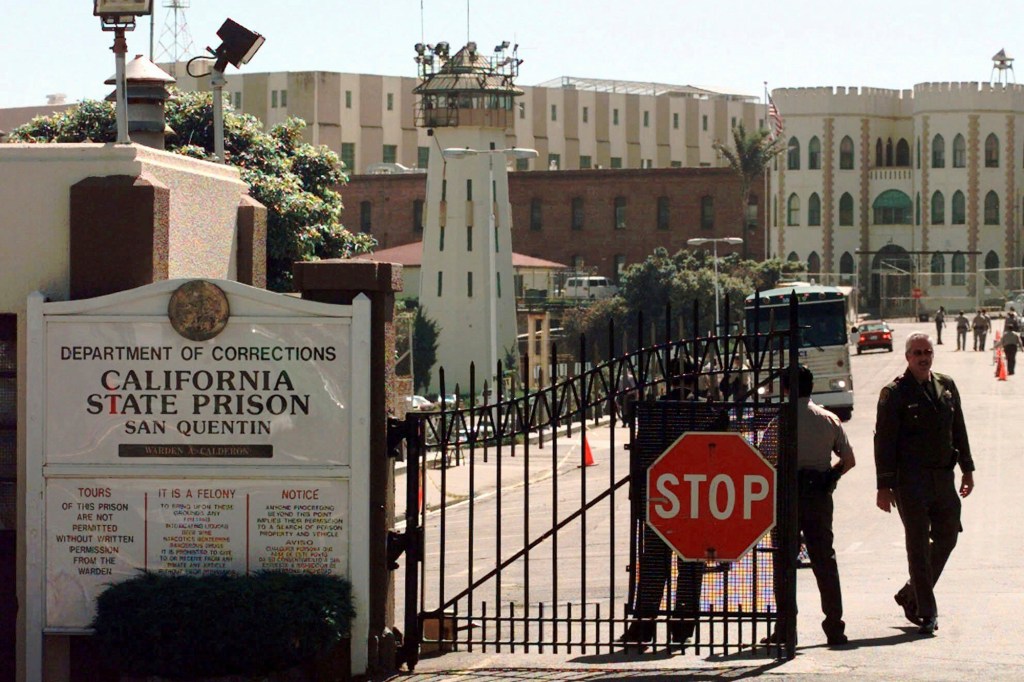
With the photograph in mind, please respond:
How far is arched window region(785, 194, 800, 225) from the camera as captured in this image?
104312mm

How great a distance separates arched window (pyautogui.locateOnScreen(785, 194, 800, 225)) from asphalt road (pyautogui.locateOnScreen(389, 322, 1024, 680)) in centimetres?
8364

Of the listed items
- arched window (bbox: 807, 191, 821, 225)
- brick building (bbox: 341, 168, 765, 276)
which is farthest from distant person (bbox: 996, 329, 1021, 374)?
arched window (bbox: 807, 191, 821, 225)

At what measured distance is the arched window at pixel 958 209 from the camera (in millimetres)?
103500

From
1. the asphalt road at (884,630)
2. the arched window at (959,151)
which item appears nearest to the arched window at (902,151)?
the arched window at (959,151)

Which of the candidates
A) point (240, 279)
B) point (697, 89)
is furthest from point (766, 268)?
point (240, 279)

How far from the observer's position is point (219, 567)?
29.1 feet

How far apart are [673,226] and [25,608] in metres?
94.8

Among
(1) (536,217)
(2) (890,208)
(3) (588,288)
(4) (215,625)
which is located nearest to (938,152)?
(2) (890,208)

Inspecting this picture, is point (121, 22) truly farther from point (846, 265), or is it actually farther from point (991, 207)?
point (991, 207)

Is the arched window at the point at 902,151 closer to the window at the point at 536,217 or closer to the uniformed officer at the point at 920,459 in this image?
the window at the point at 536,217

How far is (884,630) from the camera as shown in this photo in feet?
33.8

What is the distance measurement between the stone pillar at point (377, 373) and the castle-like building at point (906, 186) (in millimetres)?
94730

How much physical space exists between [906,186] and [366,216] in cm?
3317

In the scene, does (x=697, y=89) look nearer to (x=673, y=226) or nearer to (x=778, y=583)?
(x=673, y=226)
